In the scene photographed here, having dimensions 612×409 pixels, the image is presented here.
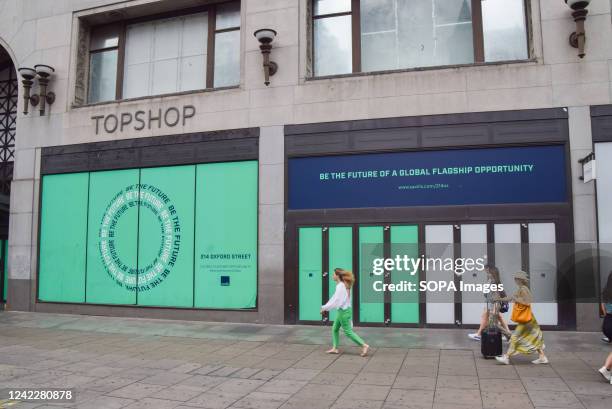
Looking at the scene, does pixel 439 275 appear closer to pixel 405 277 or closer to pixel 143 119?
pixel 405 277

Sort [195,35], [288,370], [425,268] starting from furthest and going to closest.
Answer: [195,35]
[425,268]
[288,370]

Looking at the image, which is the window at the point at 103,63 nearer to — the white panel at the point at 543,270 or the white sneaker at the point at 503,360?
the white panel at the point at 543,270

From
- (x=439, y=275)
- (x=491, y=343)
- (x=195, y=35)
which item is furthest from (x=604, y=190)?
(x=195, y=35)

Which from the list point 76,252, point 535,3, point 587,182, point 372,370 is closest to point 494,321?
point 372,370

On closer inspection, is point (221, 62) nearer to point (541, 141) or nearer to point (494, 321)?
point (541, 141)

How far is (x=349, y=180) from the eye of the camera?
12.1 meters

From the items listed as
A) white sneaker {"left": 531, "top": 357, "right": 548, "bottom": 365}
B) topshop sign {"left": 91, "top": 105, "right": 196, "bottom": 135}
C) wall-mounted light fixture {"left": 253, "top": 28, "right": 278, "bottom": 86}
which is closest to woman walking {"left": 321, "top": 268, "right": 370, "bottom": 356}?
white sneaker {"left": 531, "top": 357, "right": 548, "bottom": 365}

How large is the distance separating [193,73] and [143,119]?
1.94 meters

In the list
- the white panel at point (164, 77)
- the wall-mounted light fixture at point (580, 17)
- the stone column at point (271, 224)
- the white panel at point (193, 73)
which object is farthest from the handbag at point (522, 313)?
the white panel at point (164, 77)

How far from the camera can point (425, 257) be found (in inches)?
453

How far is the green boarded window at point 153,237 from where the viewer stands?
12.7m

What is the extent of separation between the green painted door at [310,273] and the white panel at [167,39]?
6867mm

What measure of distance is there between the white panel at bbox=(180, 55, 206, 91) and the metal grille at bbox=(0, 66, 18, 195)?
698cm

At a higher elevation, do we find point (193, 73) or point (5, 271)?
point (193, 73)
